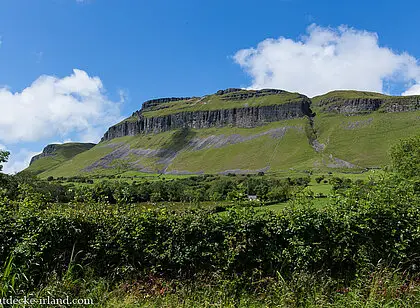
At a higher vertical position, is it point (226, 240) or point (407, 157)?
point (407, 157)

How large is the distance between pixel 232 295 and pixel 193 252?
1.58 m

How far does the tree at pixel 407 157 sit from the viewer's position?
101 feet

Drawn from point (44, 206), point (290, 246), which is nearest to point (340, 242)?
point (290, 246)

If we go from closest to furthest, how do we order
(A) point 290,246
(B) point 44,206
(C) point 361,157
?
1. (A) point 290,246
2. (B) point 44,206
3. (C) point 361,157

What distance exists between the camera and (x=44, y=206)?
9.87 m

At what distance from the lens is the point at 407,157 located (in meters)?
32.0

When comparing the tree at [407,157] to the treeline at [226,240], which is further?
the tree at [407,157]

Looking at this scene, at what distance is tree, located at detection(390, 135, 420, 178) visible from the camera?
30781mm

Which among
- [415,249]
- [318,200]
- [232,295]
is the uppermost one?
[318,200]

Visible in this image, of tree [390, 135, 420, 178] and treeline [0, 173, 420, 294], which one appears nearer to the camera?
treeline [0, 173, 420, 294]

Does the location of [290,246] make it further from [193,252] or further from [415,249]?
[415,249]

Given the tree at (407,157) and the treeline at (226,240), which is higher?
the tree at (407,157)

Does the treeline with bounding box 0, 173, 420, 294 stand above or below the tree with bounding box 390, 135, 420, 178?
below

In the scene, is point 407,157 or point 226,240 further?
point 407,157
